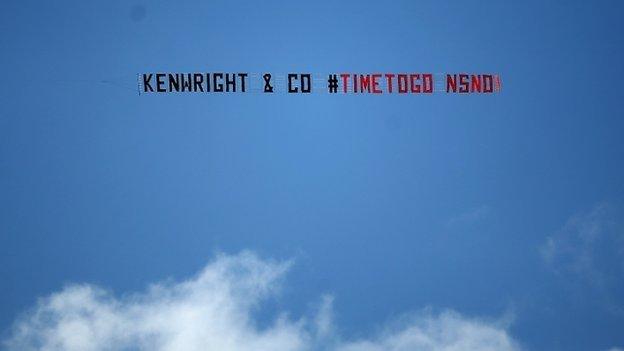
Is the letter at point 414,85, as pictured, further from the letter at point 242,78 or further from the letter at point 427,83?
the letter at point 242,78

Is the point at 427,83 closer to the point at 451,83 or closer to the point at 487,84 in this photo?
the point at 451,83

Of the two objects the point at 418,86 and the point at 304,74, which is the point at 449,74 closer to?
the point at 418,86

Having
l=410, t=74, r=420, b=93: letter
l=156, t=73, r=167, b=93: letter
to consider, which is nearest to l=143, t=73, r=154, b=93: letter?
l=156, t=73, r=167, b=93: letter

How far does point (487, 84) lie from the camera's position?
2311cm

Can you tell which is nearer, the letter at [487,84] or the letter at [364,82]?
the letter at [364,82]

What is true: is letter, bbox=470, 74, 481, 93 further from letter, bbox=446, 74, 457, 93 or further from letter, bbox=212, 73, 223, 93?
letter, bbox=212, 73, 223, 93

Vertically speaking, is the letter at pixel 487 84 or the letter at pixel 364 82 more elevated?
the letter at pixel 487 84

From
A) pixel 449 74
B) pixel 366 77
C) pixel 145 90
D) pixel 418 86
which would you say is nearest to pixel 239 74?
pixel 145 90

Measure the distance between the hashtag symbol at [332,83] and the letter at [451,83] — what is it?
A: 5.68 metres

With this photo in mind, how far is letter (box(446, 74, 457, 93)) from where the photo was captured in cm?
2264

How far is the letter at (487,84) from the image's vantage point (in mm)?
23016

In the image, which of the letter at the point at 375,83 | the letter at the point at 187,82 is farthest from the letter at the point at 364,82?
the letter at the point at 187,82

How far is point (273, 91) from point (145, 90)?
6.12 metres

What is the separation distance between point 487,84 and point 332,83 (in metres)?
8.11
